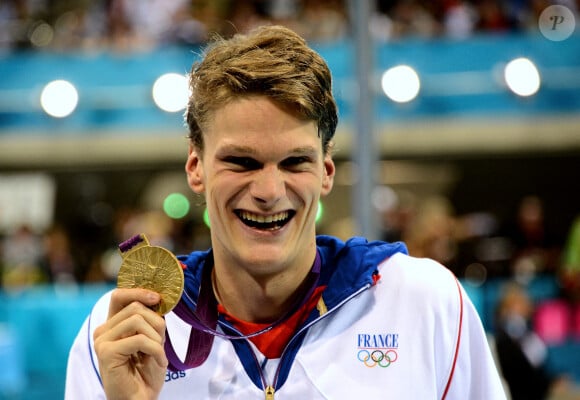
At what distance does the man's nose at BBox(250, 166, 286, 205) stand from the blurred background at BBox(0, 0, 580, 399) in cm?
428

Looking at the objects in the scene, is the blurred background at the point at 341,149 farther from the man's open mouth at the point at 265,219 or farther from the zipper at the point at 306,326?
the man's open mouth at the point at 265,219

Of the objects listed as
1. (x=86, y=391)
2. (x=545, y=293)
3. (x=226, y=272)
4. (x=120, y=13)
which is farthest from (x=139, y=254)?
(x=120, y=13)

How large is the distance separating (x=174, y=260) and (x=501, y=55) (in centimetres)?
909

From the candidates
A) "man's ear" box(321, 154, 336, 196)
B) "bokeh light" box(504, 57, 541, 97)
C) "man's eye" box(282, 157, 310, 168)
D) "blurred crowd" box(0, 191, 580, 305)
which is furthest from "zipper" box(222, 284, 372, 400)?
"bokeh light" box(504, 57, 541, 97)

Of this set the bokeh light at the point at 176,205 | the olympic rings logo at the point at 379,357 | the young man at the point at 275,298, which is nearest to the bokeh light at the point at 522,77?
the bokeh light at the point at 176,205

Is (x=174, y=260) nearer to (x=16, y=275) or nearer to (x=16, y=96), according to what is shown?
(x=16, y=275)

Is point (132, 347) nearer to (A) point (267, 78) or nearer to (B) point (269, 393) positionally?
(B) point (269, 393)

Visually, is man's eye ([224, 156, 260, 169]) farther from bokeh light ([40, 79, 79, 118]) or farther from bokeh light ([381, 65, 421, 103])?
bokeh light ([40, 79, 79, 118])

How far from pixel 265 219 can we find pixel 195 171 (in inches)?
10.9

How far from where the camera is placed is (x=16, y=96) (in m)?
12.2

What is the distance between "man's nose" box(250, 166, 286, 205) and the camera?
1.89m

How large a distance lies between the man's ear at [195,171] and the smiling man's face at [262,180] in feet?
0.33

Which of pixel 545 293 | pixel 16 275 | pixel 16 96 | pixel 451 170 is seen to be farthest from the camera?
pixel 451 170

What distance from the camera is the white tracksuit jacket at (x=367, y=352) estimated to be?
203 cm
